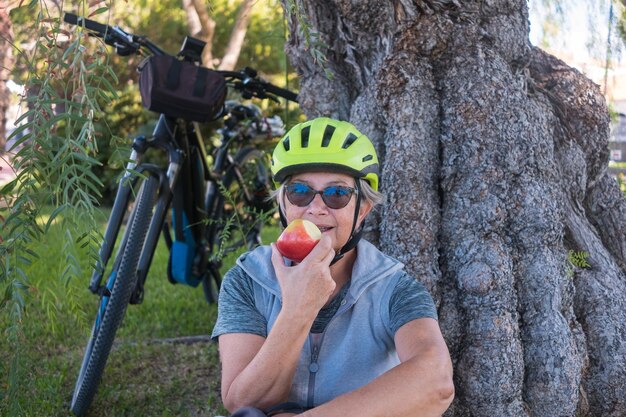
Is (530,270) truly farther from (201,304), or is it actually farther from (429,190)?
(201,304)

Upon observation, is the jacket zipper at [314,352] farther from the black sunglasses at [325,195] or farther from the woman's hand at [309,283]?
the black sunglasses at [325,195]

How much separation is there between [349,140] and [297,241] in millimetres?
506

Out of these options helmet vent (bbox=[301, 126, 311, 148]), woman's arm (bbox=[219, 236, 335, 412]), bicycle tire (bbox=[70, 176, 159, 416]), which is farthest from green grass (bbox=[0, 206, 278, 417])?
helmet vent (bbox=[301, 126, 311, 148])

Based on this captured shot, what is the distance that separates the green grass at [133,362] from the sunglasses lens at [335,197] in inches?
45.2

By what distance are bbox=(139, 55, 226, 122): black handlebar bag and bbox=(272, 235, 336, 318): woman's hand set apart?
1893 mm

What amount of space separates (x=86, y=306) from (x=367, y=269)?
3.86 metres

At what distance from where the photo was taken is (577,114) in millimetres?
3645

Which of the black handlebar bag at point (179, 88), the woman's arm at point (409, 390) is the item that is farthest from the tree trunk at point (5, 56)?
the woman's arm at point (409, 390)

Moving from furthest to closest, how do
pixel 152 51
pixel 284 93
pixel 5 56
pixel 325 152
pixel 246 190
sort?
1. pixel 5 56
2. pixel 246 190
3. pixel 284 93
4. pixel 152 51
5. pixel 325 152

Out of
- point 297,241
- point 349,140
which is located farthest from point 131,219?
point 297,241

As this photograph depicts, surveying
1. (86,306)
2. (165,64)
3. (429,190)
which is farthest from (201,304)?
(429,190)

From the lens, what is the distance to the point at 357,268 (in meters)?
2.48

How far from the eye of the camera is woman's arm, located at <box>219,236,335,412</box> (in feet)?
7.20

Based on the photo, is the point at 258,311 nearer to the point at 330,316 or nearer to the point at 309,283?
the point at 330,316
